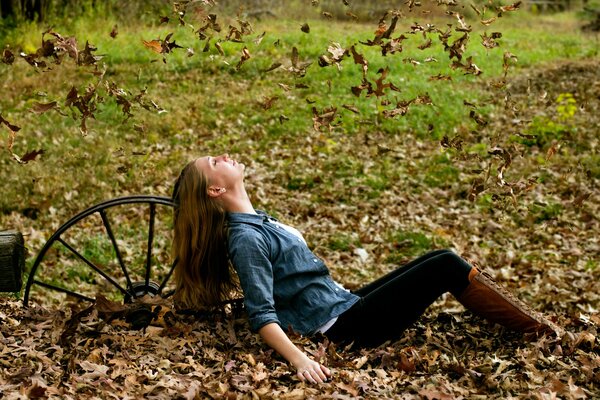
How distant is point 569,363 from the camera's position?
11.9ft

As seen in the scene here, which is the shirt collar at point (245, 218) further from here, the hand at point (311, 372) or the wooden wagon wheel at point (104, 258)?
the wooden wagon wheel at point (104, 258)

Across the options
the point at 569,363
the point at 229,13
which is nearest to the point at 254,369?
the point at 569,363

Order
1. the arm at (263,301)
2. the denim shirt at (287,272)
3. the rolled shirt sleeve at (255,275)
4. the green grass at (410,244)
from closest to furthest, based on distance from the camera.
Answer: the arm at (263,301)
the rolled shirt sleeve at (255,275)
the denim shirt at (287,272)
the green grass at (410,244)

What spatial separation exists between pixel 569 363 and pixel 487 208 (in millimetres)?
4542

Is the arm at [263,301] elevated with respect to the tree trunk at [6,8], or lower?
lower

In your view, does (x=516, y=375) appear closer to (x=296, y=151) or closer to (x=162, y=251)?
(x=162, y=251)

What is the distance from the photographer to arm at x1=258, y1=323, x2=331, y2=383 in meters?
3.28

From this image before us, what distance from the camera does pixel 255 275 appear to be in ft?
11.6

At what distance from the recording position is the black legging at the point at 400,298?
12.5 feet

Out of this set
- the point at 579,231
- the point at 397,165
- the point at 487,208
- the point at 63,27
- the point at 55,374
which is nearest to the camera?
the point at 55,374

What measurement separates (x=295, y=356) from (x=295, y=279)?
0.55m

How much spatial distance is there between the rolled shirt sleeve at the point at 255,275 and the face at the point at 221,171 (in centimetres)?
30

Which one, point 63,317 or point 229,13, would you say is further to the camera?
point 229,13

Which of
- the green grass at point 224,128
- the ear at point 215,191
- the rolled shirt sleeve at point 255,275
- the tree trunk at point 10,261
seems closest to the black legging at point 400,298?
the rolled shirt sleeve at point 255,275
